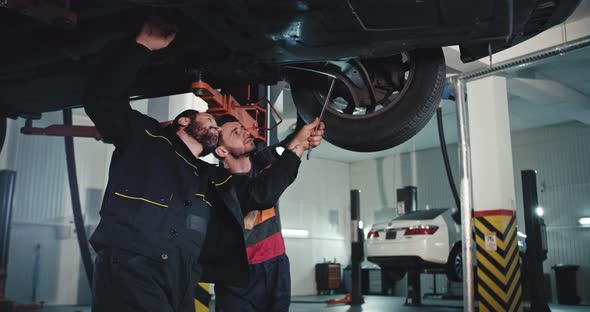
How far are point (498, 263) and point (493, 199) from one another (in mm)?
718

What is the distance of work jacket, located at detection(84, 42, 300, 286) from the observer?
167 cm

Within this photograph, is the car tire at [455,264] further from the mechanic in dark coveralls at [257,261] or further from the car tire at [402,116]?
the car tire at [402,116]

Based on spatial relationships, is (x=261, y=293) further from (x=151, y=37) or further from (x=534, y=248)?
(x=534, y=248)

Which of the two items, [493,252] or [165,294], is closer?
[165,294]

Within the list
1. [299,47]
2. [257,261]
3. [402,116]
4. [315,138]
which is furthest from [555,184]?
[299,47]

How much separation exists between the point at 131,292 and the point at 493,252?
4971 mm

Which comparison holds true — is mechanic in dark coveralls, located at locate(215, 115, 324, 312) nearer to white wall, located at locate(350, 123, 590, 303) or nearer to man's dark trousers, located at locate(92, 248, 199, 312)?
man's dark trousers, located at locate(92, 248, 199, 312)

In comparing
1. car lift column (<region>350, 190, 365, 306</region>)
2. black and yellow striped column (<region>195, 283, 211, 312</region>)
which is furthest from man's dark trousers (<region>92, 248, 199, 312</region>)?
car lift column (<region>350, 190, 365, 306</region>)

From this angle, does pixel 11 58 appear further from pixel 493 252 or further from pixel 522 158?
pixel 522 158

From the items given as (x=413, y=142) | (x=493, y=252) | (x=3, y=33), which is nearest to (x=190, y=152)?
(x=3, y=33)

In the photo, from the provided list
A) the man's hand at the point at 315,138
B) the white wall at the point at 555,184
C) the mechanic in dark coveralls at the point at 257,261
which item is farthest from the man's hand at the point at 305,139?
the white wall at the point at 555,184

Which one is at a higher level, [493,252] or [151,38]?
[151,38]

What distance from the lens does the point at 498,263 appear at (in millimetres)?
5637

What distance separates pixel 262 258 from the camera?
2.80 meters
